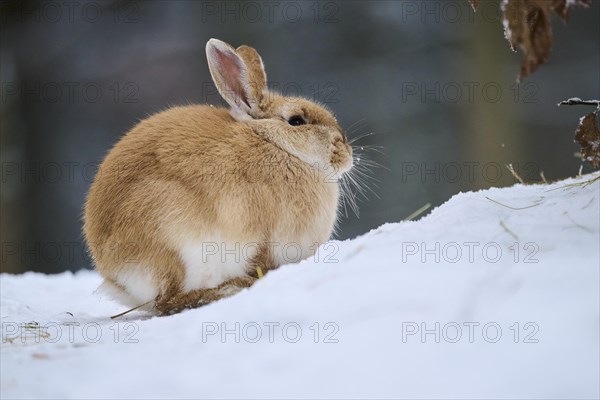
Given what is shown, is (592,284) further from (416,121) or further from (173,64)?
(173,64)

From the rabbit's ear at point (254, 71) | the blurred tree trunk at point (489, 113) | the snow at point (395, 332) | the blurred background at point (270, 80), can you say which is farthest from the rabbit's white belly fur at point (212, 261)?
the blurred background at point (270, 80)

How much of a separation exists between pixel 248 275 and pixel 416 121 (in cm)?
609

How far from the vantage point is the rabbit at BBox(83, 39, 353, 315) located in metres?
2.70

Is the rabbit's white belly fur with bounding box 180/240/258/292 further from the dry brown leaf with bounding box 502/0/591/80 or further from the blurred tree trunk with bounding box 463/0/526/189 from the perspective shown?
the blurred tree trunk with bounding box 463/0/526/189

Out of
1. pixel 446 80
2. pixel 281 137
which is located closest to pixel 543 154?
pixel 446 80

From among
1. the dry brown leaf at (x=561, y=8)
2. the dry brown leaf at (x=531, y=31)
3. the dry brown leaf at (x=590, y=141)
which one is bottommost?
the dry brown leaf at (x=590, y=141)

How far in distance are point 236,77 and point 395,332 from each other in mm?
1740

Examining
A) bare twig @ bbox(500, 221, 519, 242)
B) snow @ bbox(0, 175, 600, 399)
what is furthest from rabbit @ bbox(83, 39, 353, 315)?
bare twig @ bbox(500, 221, 519, 242)

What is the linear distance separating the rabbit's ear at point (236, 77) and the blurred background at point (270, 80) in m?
4.89

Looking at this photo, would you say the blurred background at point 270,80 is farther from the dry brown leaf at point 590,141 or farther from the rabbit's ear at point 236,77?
the dry brown leaf at point 590,141

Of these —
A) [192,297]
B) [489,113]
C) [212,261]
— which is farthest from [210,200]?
[489,113]

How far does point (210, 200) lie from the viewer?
2.72m

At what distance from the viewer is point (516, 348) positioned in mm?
1652

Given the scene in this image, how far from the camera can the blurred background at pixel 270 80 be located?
27.2 feet
